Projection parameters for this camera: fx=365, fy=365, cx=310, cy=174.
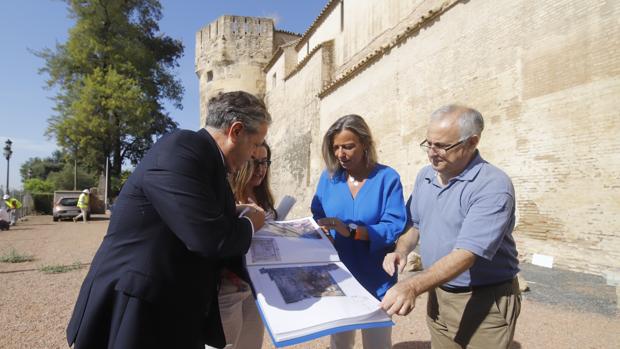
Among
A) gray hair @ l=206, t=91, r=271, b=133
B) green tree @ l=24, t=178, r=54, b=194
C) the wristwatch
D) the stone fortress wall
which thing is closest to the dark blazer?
gray hair @ l=206, t=91, r=271, b=133

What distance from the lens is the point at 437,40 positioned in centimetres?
1073

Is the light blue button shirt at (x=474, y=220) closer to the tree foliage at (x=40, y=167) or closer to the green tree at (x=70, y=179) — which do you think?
the green tree at (x=70, y=179)

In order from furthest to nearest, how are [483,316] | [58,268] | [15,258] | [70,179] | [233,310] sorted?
[70,179]
[15,258]
[58,268]
[233,310]
[483,316]

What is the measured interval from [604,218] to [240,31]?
26466 mm

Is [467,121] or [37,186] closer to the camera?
[467,121]

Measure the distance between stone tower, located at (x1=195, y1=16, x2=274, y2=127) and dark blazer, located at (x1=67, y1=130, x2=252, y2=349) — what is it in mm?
26826

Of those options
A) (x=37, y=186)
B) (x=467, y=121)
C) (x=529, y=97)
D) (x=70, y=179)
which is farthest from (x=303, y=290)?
(x=70, y=179)

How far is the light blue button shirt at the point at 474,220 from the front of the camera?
1733mm

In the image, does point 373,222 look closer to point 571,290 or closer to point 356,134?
point 356,134

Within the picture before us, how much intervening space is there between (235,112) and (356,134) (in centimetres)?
108

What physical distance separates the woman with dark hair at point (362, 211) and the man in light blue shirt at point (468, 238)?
0.76 ft

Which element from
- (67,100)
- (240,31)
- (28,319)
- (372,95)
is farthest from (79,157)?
(28,319)

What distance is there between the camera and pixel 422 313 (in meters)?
5.02

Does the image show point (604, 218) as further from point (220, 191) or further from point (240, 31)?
point (240, 31)
